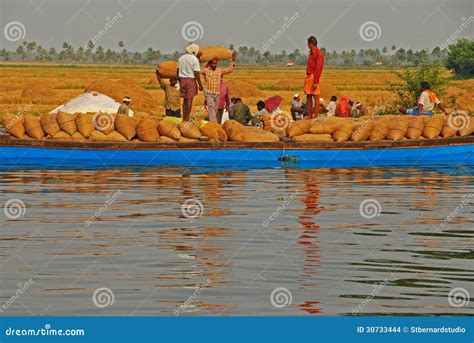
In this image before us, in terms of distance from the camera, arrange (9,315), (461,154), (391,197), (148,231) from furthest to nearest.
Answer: (461,154) → (391,197) → (148,231) → (9,315)

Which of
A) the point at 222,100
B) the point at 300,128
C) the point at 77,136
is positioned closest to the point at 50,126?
the point at 77,136

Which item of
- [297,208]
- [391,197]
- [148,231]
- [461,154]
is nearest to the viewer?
[148,231]

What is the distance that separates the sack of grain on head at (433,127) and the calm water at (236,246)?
12.7 ft

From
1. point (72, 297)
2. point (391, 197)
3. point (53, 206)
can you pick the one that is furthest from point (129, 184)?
point (72, 297)

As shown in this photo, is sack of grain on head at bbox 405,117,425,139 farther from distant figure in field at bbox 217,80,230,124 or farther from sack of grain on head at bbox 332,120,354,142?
distant figure in field at bbox 217,80,230,124

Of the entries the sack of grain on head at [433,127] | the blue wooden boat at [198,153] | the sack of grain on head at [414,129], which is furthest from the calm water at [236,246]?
the sack of grain on head at [433,127]

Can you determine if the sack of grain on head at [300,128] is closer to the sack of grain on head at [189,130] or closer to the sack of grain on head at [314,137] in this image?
the sack of grain on head at [314,137]

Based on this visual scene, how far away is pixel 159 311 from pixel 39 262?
218cm

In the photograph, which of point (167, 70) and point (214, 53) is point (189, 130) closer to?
point (214, 53)

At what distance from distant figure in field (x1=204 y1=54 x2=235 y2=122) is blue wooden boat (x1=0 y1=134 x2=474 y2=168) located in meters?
1.06

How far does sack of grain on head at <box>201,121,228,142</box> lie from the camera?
19.4 m

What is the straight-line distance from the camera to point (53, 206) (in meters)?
13.6

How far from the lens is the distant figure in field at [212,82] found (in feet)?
65.6

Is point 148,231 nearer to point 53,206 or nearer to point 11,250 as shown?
point 11,250
